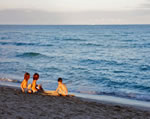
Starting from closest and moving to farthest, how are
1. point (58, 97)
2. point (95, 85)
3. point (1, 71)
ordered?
point (58, 97)
point (95, 85)
point (1, 71)

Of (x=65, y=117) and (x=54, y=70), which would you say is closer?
(x=65, y=117)

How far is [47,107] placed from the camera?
6.76m

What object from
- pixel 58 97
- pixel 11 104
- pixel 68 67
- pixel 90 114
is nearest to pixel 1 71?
pixel 68 67

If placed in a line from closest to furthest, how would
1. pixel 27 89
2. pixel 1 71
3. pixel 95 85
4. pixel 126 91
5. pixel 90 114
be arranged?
pixel 90 114
pixel 27 89
pixel 126 91
pixel 95 85
pixel 1 71

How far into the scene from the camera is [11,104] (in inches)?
265

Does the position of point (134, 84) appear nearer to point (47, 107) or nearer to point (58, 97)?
point (58, 97)

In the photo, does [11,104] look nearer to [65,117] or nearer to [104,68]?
[65,117]

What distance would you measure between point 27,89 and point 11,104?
243cm

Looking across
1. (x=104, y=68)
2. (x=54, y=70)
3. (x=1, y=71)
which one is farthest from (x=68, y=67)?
(x=1, y=71)

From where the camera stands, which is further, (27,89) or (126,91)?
(126,91)

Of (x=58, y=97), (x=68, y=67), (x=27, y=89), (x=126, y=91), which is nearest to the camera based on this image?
(x=58, y=97)

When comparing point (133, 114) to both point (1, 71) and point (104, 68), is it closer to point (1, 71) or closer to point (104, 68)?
point (104, 68)

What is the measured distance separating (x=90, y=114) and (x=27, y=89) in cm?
379

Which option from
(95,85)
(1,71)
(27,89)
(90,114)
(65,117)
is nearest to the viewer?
(65,117)
